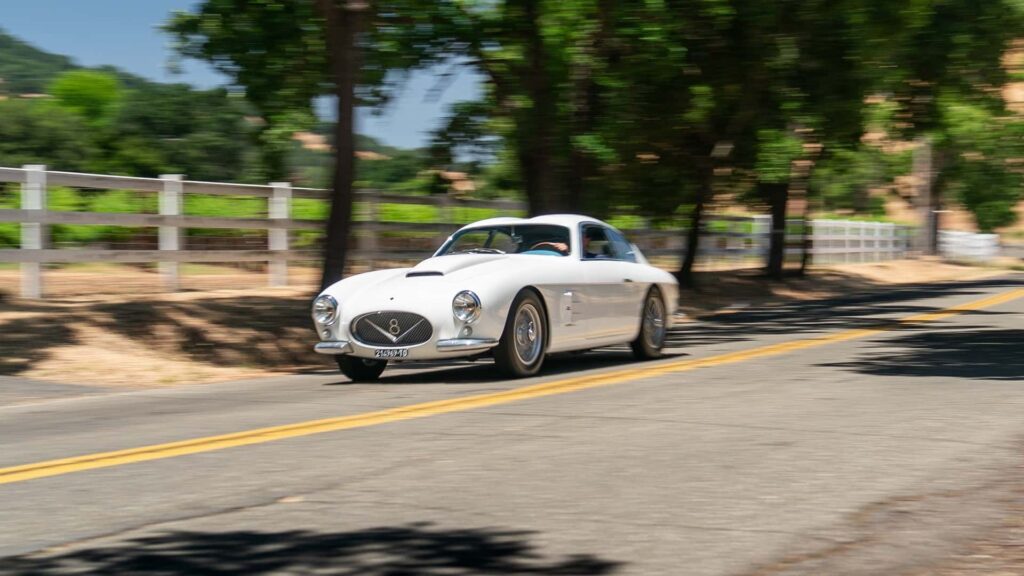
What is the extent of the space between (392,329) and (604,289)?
95.4 inches

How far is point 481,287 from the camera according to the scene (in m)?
11.3

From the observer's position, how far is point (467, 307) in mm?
11156

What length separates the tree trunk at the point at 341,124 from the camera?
16281 mm

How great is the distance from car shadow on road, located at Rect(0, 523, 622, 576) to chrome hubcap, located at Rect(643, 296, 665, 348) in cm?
873

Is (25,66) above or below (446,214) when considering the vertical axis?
above

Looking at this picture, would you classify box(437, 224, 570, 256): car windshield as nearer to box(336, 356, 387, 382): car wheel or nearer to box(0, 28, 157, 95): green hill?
box(336, 356, 387, 382): car wheel

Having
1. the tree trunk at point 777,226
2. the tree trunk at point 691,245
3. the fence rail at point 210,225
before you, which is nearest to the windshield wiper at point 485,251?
the fence rail at point 210,225

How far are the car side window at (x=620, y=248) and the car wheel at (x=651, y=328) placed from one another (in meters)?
0.43

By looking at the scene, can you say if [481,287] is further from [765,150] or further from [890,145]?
[890,145]

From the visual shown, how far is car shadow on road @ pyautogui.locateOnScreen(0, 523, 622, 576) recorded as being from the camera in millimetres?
4633

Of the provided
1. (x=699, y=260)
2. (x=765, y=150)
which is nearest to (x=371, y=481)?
(x=765, y=150)

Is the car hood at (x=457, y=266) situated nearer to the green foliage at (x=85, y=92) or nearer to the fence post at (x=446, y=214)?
the fence post at (x=446, y=214)

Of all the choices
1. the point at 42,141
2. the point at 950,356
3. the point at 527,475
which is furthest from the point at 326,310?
the point at 42,141

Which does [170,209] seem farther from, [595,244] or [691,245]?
[691,245]
